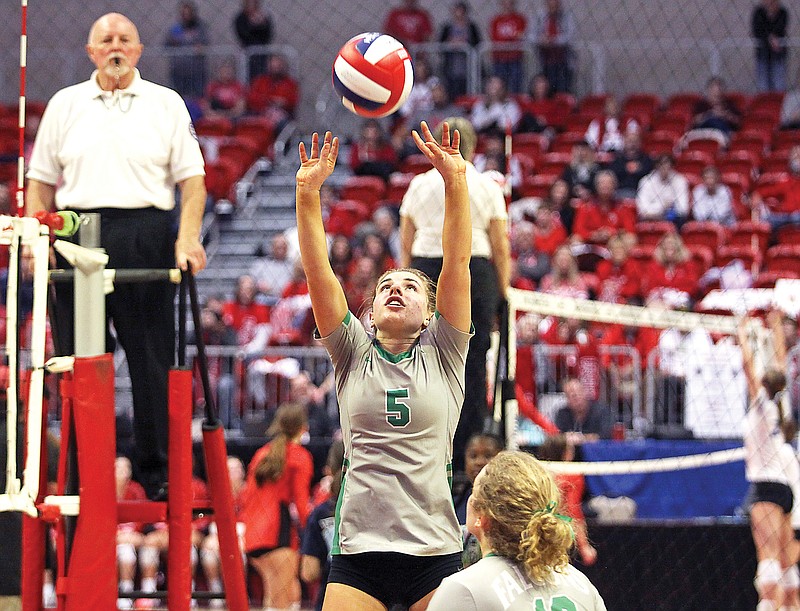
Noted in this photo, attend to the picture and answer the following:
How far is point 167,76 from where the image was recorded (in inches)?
610

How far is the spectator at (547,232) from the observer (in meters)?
11.9

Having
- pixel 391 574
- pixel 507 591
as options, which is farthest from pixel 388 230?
pixel 507 591

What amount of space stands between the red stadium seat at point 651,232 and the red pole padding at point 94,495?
8.67 meters

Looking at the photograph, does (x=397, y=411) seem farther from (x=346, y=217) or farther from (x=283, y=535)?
(x=346, y=217)

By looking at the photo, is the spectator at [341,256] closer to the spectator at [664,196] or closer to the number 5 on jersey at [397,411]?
the spectator at [664,196]

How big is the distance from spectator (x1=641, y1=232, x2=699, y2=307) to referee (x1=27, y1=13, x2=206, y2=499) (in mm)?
6665

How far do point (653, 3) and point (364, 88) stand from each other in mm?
10876

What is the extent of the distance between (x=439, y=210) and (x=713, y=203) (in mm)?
7879

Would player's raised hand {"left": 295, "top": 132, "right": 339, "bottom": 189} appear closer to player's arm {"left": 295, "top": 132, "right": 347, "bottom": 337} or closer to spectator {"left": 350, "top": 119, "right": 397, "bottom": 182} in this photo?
player's arm {"left": 295, "top": 132, "right": 347, "bottom": 337}


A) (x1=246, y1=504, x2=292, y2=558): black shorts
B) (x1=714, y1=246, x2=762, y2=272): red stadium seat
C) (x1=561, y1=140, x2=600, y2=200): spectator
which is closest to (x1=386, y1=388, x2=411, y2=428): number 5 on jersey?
(x1=246, y1=504, x2=292, y2=558): black shorts

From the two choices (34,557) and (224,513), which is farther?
(224,513)

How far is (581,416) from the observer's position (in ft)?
30.6

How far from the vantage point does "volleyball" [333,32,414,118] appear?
421cm

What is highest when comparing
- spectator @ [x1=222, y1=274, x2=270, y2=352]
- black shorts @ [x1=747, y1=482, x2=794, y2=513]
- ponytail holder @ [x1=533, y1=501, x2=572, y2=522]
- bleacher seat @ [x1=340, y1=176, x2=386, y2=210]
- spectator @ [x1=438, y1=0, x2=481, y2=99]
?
spectator @ [x1=438, y1=0, x2=481, y2=99]
